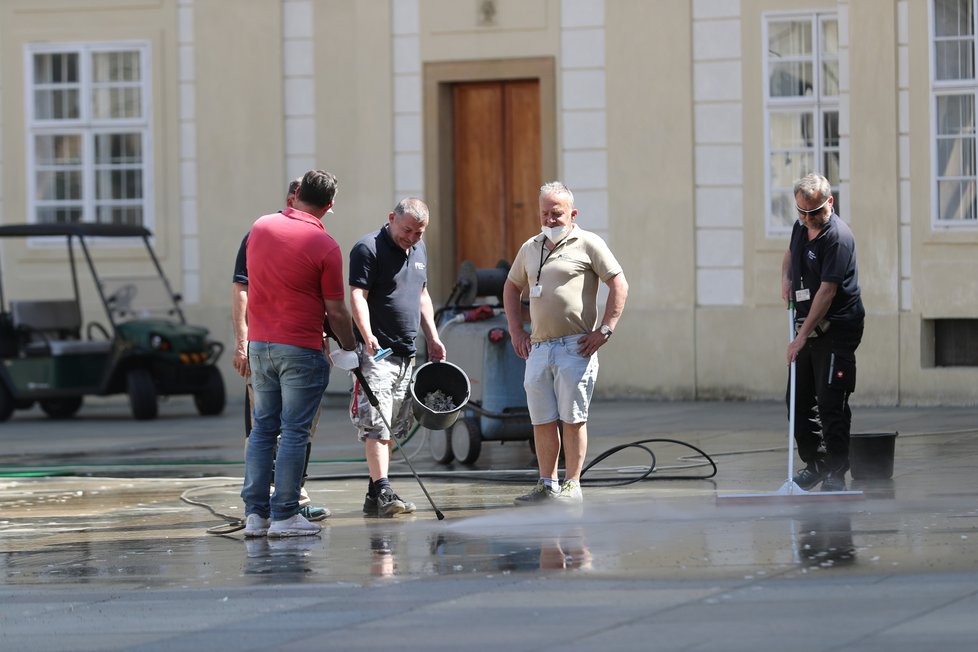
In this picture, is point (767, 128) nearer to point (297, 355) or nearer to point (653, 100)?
point (653, 100)

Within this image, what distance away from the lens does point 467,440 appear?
12297 mm

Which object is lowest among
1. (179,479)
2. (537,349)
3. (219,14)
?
(179,479)

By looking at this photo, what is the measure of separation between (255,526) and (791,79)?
33.6 feet

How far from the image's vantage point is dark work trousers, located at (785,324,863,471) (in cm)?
973

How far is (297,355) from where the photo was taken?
865 cm

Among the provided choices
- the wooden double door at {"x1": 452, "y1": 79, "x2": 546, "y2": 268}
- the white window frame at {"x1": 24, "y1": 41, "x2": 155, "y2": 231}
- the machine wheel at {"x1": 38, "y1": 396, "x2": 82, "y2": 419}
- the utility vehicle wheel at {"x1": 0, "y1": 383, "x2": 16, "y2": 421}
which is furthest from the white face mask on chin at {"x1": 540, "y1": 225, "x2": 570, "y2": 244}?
the white window frame at {"x1": 24, "y1": 41, "x2": 155, "y2": 231}

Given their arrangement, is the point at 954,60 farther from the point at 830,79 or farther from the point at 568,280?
the point at 568,280

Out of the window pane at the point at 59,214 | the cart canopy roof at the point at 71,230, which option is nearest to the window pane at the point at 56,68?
the window pane at the point at 59,214

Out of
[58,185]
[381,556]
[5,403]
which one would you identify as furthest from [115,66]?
[381,556]

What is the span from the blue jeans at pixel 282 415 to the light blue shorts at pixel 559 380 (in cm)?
143

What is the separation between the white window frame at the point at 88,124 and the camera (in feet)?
64.1

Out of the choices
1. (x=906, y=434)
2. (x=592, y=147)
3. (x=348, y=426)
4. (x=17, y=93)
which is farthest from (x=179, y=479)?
(x=17, y=93)

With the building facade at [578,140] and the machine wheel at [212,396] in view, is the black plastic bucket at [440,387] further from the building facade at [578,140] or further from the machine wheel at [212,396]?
the machine wheel at [212,396]

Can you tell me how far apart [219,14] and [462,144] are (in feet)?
9.92
